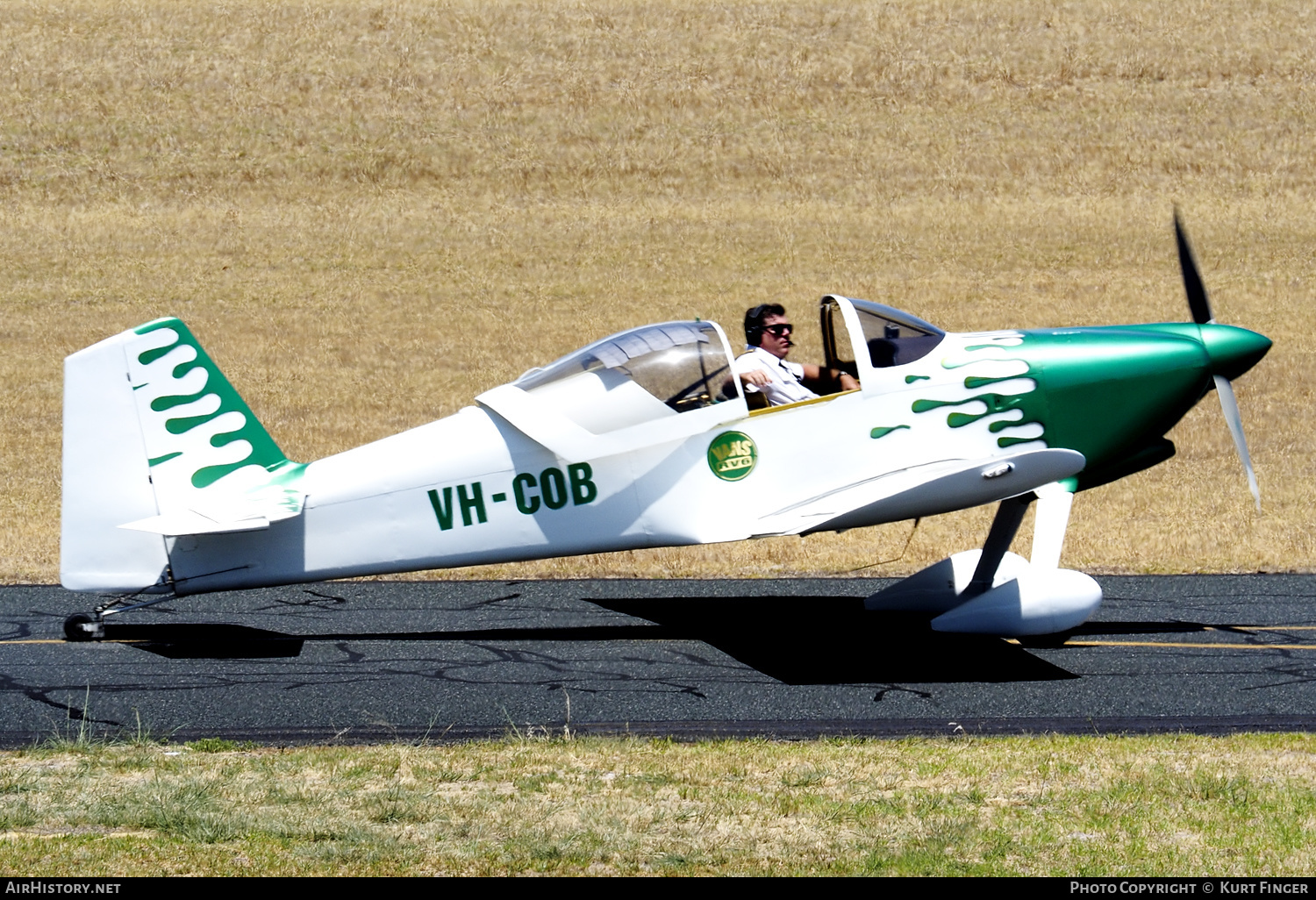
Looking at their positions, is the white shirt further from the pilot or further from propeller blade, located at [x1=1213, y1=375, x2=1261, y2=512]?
propeller blade, located at [x1=1213, y1=375, x2=1261, y2=512]

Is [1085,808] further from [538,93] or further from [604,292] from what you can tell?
[538,93]

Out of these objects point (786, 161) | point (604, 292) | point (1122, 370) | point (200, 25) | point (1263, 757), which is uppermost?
point (200, 25)

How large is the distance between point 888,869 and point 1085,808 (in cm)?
132

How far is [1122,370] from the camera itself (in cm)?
1059

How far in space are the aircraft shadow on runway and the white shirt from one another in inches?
72.5

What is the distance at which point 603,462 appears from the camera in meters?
10.3

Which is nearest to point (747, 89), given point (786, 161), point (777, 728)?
point (786, 161)

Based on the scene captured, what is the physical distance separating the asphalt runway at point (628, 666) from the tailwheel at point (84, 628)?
0.30ft

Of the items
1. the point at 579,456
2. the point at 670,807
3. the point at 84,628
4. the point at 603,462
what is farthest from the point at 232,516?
the point at 670,807

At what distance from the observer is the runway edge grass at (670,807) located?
19.8 feet

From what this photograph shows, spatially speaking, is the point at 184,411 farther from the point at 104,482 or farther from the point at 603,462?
the point at 603,462

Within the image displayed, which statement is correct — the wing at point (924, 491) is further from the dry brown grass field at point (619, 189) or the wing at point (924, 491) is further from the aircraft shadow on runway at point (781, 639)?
the dry brown grass field at point (619, 189)

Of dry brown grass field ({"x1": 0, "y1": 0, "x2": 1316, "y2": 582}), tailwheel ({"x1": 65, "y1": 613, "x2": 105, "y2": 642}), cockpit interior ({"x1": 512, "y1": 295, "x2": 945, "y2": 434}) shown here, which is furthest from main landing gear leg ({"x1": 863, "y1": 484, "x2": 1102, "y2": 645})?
tailwheel ({"x1": 65, "y1": 613, "x2": 105, "y2": 642})

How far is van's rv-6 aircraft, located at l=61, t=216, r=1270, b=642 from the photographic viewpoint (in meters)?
10.1
